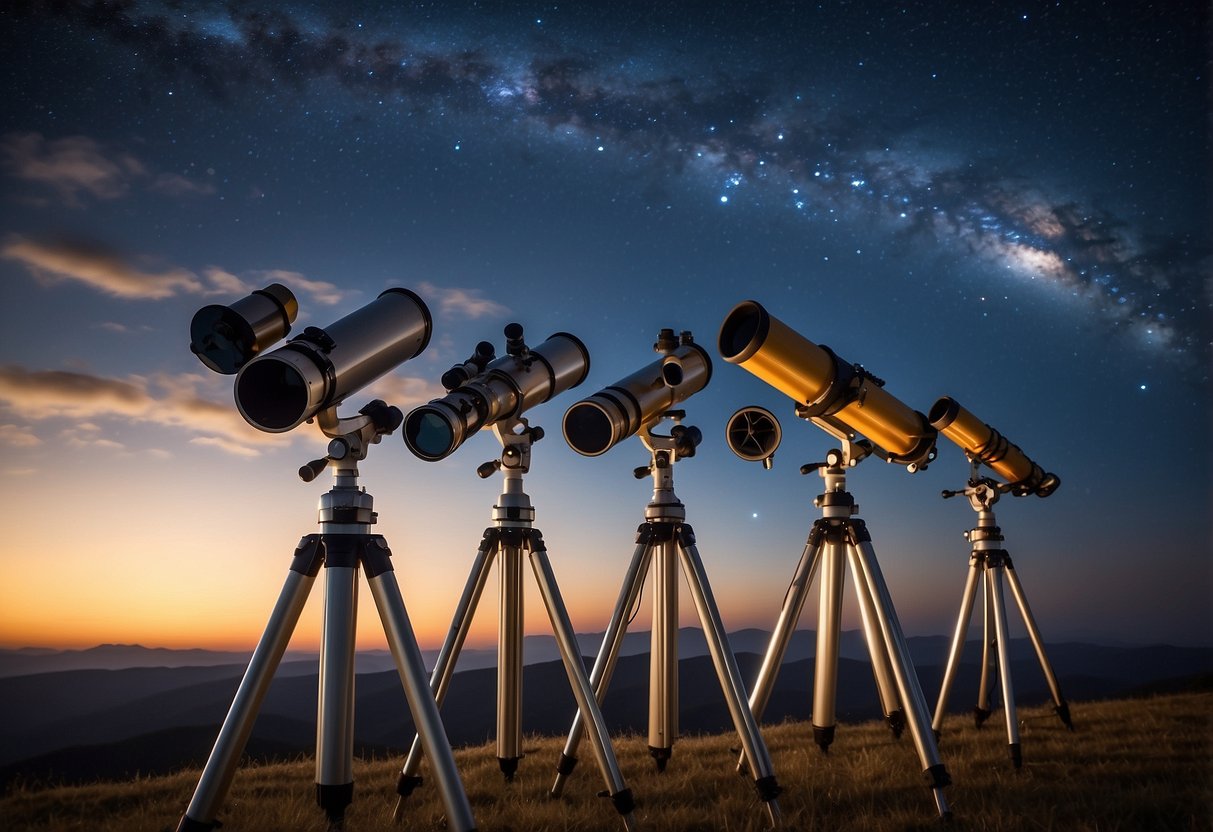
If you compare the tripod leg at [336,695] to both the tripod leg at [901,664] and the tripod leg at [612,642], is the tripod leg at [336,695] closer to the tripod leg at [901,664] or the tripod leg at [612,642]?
the tripod leg at [612,642]

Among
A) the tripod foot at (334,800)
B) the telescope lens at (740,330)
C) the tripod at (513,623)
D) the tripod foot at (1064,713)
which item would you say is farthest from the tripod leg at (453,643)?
the tripod foot at (1064,713)

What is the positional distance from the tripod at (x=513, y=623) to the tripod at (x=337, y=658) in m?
0.67

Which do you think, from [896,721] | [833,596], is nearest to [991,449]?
[896,721]

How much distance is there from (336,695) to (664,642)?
7.75 feet

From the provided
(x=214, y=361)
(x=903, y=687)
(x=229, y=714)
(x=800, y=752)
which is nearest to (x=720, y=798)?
(x=903, y=687)

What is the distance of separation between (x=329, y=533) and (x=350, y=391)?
659 mm

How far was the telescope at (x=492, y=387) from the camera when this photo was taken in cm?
367

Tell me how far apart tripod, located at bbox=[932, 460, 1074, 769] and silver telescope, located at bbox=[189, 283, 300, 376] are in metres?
6.18

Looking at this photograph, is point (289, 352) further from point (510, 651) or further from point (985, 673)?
point (985, 673)

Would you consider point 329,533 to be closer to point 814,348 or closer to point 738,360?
point 738,360

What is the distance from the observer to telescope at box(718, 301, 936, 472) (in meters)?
4.59

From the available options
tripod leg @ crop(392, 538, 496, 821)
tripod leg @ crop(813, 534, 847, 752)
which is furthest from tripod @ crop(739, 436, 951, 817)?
tripod leg @ crop(392, 538, 496, 821)

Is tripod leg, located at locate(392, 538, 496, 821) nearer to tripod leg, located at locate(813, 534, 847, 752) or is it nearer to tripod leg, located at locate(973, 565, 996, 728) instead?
tripod leg, located at locate(813, 534, 847, 752)

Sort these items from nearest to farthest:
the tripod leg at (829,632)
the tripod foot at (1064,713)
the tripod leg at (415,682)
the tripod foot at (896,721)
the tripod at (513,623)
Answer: the tripod leg at (415,682), the tripod at (513,623), the tripod leg at (829,632), the tripod foot at (896,721), the tripod foot at (1064,713)
